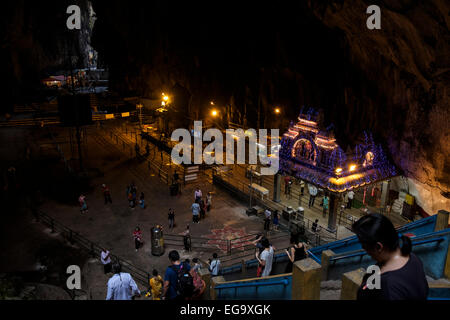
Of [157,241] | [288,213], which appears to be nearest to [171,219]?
[157,241]

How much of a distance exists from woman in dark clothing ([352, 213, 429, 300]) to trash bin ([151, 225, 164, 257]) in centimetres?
1311

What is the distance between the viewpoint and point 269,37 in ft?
80.5

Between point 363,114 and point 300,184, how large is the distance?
571cm

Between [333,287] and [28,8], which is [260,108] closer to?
[333,287]

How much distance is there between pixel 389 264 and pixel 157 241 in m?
13.5

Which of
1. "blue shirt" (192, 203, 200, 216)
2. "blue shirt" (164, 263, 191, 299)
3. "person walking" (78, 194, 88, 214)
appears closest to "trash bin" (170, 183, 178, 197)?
"blue shirt" (192, 203, 200, 216)

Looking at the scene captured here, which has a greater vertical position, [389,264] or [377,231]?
[377,231]

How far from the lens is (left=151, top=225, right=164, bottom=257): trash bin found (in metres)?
15.6

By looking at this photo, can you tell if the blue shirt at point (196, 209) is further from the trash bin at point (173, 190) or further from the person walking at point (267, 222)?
the trash bin at point (173, 190)

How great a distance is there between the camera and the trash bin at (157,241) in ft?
51.2

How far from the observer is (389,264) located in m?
3.27

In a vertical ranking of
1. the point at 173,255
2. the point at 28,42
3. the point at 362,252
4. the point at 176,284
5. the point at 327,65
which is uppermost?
the point at 28,42

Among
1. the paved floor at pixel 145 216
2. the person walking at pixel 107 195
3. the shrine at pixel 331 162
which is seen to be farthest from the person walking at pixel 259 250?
the person walking at pixel 107 195

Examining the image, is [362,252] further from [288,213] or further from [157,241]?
[288,213]
